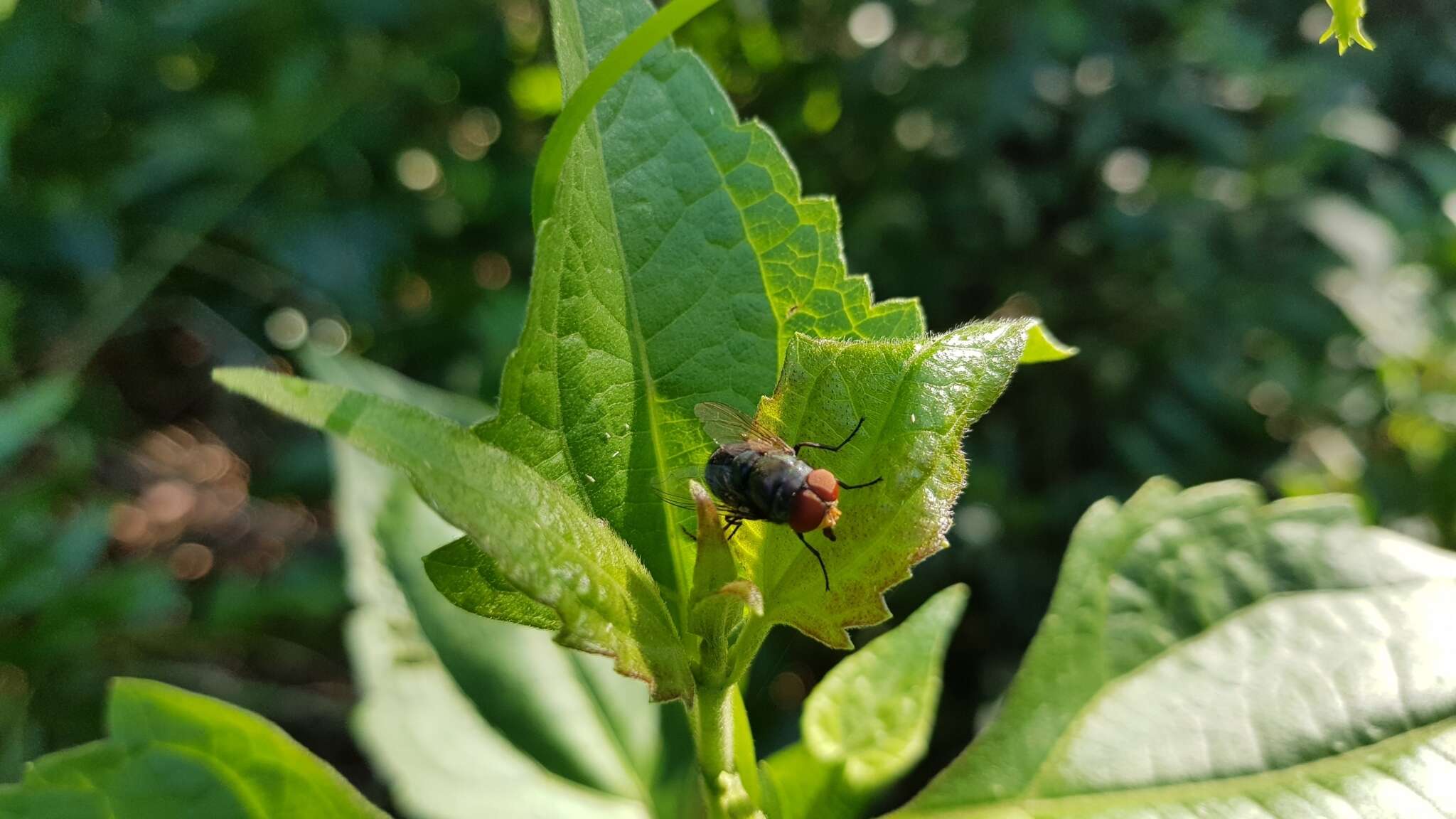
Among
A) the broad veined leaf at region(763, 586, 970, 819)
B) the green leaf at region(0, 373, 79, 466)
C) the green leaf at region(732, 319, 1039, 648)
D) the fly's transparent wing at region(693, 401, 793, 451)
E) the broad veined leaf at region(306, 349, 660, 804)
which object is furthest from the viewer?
the green leaf at region(0, 373, 79, 466)

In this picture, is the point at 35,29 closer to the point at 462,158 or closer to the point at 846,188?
the point at 462,158

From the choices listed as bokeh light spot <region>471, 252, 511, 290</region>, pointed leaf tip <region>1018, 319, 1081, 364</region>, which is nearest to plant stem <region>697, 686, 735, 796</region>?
pointed leaf tip <region>1018, 319, 1081, 364</region>

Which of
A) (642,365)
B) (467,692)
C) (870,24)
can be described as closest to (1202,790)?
(642,365)

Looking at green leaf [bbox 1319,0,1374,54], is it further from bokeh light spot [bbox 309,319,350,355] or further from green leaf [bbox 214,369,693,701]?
bokeh light spot [bbox 309,319,350,355]

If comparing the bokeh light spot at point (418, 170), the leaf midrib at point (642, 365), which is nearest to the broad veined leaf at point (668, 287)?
the leaf midrib at point (642, 365)

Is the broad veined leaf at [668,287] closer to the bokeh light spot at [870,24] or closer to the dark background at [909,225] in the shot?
the dark background at [909,225]
